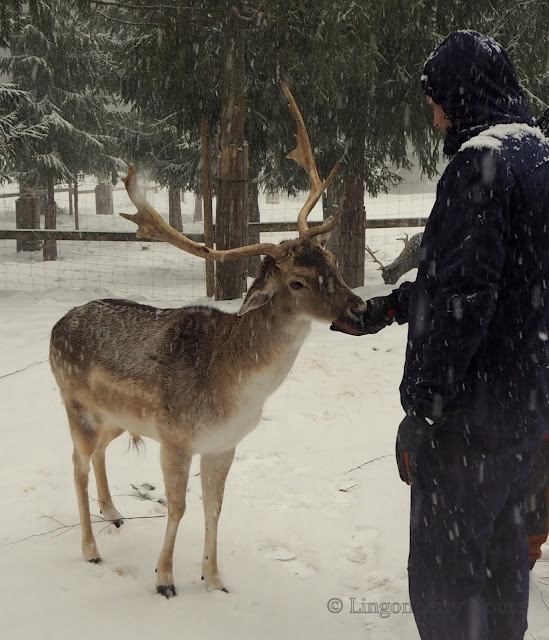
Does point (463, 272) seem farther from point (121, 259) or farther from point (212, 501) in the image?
point (121, 259)

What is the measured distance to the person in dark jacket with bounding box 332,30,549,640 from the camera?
2.36m

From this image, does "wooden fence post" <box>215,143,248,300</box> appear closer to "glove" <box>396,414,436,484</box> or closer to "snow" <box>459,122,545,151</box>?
"glove" <box>396,414,436,484</box>

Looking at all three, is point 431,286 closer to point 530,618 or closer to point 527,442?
point 527,442

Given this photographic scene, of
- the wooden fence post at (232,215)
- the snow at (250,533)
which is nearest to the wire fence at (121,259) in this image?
the wooden fence post at (232,215)

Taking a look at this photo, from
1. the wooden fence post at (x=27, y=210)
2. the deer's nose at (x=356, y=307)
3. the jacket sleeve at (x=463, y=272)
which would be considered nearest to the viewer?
the jacket sleeve at (x=463, y=272)

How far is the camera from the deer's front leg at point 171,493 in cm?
384

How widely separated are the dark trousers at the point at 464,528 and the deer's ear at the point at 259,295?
1.35 m

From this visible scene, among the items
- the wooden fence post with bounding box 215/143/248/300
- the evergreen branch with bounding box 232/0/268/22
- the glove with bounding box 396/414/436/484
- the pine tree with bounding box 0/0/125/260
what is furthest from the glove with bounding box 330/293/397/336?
the pine tree with bounding box 0/0/125/260

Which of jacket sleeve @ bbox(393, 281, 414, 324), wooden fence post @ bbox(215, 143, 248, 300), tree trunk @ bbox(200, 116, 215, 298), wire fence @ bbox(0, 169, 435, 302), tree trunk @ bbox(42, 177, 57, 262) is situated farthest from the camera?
tree trunk @ bbox(42, 177, 57, 262)

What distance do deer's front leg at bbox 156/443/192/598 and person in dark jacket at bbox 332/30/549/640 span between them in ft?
5.12

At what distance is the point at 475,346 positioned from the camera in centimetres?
238

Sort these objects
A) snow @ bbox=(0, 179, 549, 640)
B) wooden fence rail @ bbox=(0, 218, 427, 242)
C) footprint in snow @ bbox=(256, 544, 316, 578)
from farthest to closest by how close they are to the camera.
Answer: wooden fence rail @ bbox=(0, 218, 427, 242) < footprint in snow @ bbox=(256, 544, 316, 578) < snow @ bbox=(0, 179, 549, 640)

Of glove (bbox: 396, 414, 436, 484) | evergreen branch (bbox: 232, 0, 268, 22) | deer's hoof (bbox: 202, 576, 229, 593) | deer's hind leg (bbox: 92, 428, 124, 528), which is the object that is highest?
evergreen branch (bbox: 232, 0, 268, 22)

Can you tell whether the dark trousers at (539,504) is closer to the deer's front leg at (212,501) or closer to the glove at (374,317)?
the glove at (374,317)
